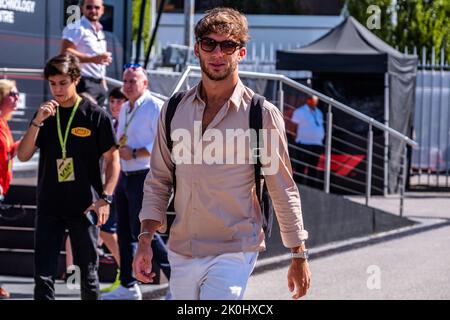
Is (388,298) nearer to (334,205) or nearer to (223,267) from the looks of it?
(334,205)

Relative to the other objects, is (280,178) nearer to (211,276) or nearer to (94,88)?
(211,276)

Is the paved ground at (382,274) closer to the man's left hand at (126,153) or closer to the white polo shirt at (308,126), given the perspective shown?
the man's left hand at (126,153)

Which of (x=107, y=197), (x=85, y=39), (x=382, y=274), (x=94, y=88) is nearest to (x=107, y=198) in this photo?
(x=107, y=197)

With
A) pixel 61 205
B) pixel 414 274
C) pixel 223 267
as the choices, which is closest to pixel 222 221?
pixel 223 267

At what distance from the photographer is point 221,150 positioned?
16.0 feet

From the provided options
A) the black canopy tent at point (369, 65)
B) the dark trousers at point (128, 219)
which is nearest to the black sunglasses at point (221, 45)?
the dark trousers at point (128, 219)

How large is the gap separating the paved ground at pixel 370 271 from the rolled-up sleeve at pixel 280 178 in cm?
424

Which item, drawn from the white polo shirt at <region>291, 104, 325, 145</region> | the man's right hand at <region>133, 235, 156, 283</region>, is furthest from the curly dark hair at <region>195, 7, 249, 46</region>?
the white polo shirt at <region>291, 104, 325, 145</region>

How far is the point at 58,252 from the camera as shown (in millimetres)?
7137

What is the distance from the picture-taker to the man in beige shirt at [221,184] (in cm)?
488

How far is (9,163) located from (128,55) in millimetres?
6510

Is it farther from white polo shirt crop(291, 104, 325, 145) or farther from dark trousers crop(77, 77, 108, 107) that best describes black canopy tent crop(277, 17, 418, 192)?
dark trousers crop(77, 77, 108, 107)

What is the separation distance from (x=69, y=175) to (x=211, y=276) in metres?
2.58

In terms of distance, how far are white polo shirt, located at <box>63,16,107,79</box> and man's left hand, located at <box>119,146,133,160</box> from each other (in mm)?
2073
